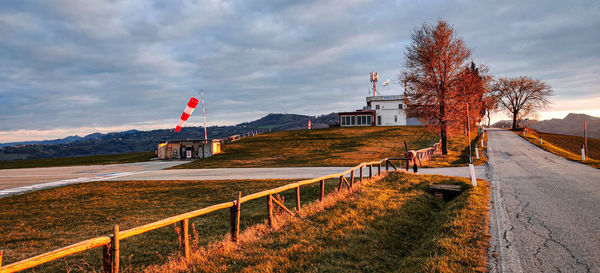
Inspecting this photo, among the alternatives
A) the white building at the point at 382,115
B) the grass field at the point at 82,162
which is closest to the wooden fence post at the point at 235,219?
the grass field at the point at 82,162

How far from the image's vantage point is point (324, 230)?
7.12 m

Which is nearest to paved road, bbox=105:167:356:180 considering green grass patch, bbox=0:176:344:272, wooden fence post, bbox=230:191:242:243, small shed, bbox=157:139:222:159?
green grass patch, bbox=0:176:344:272

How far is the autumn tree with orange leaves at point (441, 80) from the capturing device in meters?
25.1

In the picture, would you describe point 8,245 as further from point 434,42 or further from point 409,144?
point 409,144

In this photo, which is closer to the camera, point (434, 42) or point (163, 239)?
point (163, 239)

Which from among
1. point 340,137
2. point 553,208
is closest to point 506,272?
point 553,208

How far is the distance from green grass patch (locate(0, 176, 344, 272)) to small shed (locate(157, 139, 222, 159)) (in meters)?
17.6

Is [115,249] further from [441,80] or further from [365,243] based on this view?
[441,80]

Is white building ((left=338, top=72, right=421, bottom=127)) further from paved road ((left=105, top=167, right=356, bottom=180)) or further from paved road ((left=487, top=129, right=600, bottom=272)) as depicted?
paved road ((left=487, top=129, right=600, bottom=272))

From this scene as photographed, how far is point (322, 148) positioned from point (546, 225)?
32138 millimetres

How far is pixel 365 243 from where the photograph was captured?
6.33 meters

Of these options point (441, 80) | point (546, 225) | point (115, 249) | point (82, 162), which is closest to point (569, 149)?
point (441, 80)

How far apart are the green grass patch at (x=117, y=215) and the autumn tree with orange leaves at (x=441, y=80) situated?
1517cm

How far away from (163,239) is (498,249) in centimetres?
887
